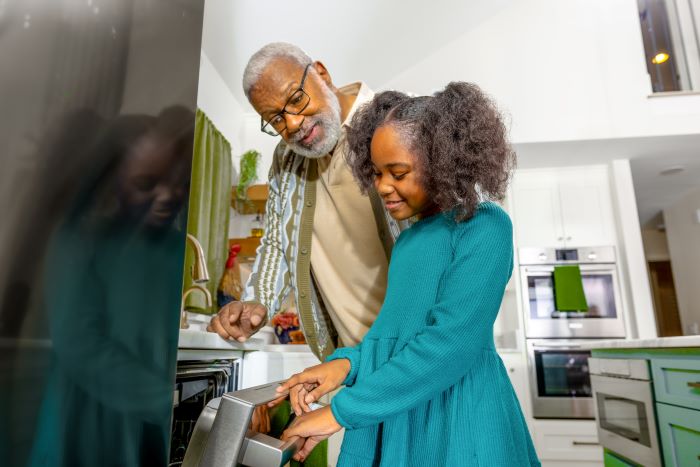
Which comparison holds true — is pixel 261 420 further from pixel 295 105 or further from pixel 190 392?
pixel 295 105

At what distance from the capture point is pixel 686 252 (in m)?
4.77

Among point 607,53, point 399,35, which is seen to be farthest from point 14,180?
point 607,53

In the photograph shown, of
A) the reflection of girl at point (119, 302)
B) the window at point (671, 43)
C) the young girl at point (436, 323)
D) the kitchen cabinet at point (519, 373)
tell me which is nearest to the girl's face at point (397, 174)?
the young girl at point (436, 323)

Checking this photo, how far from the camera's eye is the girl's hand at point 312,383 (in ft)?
1.85

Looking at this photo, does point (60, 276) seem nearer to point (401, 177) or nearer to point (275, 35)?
point (401, 177)

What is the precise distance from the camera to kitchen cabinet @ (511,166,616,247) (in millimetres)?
3447

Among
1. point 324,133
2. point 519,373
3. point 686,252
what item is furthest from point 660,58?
point 324,133

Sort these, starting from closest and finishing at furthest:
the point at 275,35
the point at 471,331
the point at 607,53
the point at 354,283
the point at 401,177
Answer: the point at 471,331, the point at 401,177, the point at 354,283, the point at 275,35, the point at 607,53

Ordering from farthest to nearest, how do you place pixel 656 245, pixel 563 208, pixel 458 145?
pixel 656 245, pixel 563 208, pixel 458 145

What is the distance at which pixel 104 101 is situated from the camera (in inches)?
8.6

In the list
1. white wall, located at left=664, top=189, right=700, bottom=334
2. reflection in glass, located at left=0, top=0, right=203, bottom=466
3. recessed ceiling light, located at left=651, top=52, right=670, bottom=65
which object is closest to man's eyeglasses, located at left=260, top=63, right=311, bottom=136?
reflection in glass, located at left=0, top=0, right=203, bottom=466

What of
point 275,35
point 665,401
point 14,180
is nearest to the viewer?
point 14,180

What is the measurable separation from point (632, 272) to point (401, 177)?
3140 millimetres

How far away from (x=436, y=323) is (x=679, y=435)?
133 centimetres
